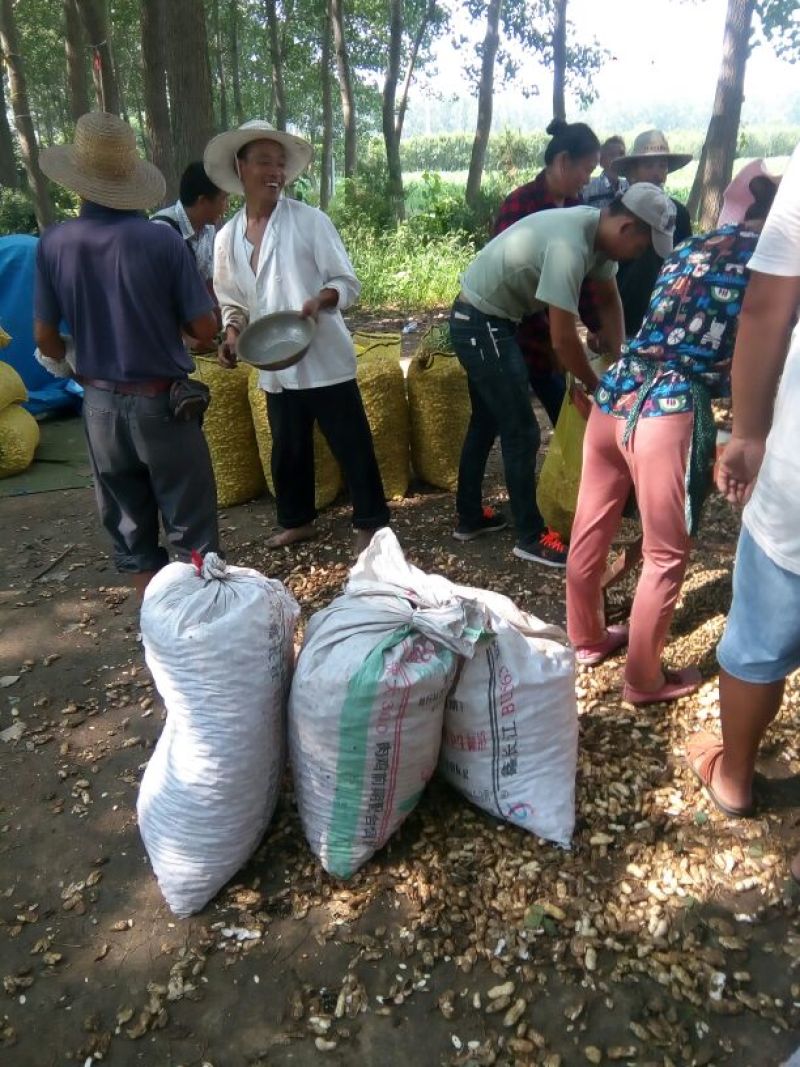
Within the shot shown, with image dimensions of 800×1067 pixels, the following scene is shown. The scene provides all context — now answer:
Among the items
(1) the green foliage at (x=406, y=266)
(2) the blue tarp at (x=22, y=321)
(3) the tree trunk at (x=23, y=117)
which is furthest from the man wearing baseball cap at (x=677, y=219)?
(3) the tree trunk at (x=23, y=117)

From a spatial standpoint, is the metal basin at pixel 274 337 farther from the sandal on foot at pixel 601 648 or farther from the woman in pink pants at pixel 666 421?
the sandal on foot at pixel 601 648

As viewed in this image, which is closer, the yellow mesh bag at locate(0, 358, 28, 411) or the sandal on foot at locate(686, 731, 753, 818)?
the sandal on foot at locate(686, 731, 753, 818)

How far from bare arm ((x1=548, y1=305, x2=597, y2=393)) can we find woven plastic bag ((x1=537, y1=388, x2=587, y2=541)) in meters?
0.29

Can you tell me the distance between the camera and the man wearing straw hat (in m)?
2.39

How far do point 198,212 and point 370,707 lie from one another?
10.6 ft

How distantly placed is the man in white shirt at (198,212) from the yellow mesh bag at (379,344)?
2.79 feet

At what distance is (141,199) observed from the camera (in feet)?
7.98

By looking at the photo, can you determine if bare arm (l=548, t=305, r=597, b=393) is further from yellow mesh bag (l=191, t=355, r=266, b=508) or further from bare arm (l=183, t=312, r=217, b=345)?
yellow mesh bag (l=191, t=355, r=266, b=508)

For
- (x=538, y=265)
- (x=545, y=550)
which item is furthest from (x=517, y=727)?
(x=538, y=265)

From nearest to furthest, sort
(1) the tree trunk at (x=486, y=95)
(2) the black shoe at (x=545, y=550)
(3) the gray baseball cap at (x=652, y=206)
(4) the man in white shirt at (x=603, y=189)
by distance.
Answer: (3) the gray baseball cap at (x=652, y=206)
(2) the black shoe at (x=545, y=550)
(4) the man in white shirt at (x=603, y=189)
(1) the tree trunk at (x=486, y=95)

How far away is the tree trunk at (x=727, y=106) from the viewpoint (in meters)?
10.7

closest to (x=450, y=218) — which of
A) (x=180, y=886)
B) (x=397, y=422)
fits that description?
(x=397, y=422)

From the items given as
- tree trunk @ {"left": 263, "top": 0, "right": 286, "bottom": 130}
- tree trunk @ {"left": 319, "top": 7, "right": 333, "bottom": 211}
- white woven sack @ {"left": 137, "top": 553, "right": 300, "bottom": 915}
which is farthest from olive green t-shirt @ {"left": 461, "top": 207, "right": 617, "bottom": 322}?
tree trunk @ {"left": 319, "top": 7, "right": 333, "bottom": 211}

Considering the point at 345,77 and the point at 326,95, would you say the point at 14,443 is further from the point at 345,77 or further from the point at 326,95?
the point at 326,95
